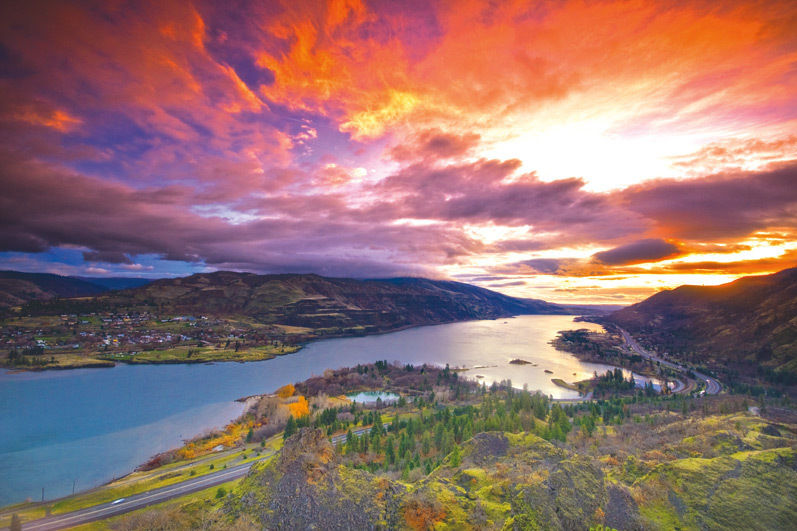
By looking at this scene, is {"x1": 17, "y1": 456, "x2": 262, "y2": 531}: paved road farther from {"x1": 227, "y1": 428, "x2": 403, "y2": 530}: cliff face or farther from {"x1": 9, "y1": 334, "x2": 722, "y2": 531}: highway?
{"x1": 227, "y1": 428, "x2": 403, "y2": 530}: cliff face

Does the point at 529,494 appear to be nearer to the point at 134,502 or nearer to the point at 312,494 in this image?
the point at 312,494

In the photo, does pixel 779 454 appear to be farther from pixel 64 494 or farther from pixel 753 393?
pixel 753 393

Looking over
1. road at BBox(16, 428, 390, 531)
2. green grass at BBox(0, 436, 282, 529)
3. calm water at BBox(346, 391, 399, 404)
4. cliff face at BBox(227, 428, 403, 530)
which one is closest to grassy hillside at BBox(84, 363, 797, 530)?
cliff face at BBox(227, 428, 403, 530)

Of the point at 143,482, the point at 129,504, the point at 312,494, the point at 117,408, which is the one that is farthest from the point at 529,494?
the point at 117,408

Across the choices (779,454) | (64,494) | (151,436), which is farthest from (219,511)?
(151,436)

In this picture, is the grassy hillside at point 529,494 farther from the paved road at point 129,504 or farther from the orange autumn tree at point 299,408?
the orange autumn tree at point 299,408

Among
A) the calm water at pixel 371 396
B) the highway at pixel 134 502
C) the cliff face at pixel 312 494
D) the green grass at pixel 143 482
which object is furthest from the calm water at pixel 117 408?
the cliff face at pixel 312 494
